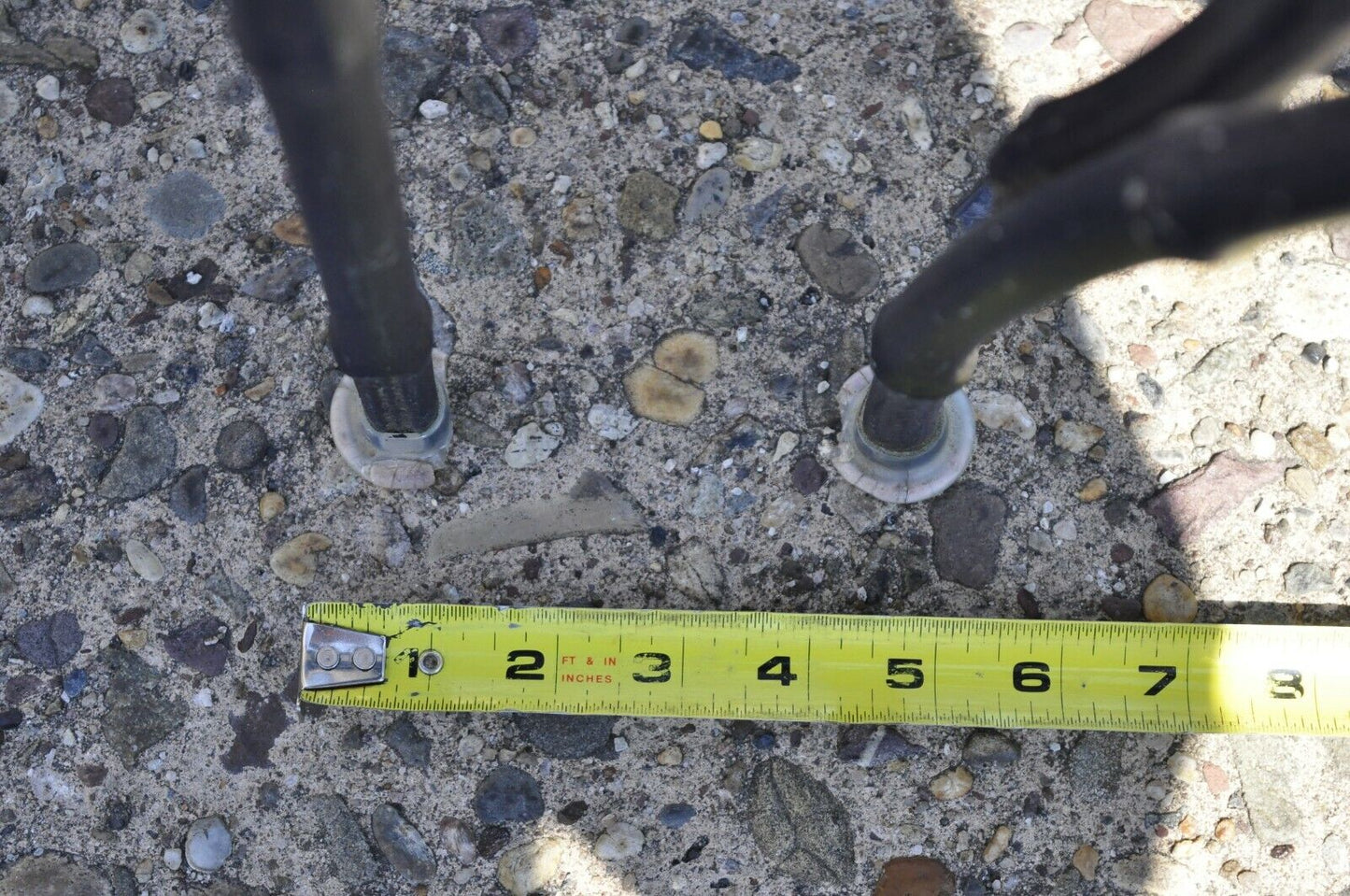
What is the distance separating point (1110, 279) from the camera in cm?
226

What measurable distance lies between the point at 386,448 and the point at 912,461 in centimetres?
104

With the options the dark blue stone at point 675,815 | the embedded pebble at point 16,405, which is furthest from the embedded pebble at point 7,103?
the dark blue stone at point 675,815

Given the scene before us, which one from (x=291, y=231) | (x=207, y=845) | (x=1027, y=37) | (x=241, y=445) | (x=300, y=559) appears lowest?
(x=207, y=845)

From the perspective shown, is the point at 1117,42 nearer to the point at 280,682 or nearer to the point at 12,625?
the point at 280,682

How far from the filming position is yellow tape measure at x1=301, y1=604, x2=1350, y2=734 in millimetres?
1968

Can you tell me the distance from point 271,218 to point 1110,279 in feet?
5.88

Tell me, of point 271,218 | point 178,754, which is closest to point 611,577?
point 178,754

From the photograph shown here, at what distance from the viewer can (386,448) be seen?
2.13 m

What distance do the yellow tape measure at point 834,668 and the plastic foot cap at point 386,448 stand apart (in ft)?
0.90

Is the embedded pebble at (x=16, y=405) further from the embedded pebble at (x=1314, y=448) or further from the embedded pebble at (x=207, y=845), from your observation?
the embedded pebble at (x=1314, y=448)

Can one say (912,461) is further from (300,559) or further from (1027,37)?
(300,559)

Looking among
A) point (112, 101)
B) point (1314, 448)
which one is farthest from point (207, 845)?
point (1314, 448)

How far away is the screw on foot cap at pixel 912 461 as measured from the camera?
211cm

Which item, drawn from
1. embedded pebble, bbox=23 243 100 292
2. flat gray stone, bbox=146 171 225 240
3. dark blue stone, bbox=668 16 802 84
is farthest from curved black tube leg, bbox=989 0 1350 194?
embedded pebble, bbox=23 243 100 292
